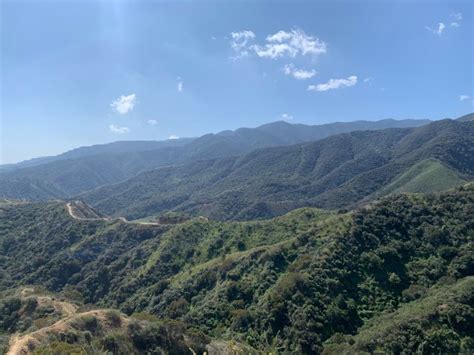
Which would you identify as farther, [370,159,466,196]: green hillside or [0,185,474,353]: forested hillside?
[370,159,466,196]: green hillside

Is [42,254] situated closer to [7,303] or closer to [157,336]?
[7,303]

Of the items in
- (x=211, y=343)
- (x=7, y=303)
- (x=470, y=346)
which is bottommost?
(x=470, y=346)

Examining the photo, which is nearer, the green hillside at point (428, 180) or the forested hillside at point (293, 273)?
the forested hillside at point (293, 273)

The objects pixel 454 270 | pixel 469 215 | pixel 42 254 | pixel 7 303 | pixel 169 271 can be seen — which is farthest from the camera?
pixel 42 254

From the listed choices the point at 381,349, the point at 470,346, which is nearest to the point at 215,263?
the point at 381,349

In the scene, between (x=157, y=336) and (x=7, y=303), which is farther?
(x=7, y=303)

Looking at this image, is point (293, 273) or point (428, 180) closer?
point (293, 273)

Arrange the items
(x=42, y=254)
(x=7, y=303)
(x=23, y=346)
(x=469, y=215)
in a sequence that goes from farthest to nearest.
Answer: (x=42, y=254) < (x=469, y=215) < (x=7, y=303) < (x=23, y=346)

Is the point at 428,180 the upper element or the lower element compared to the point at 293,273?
upper
